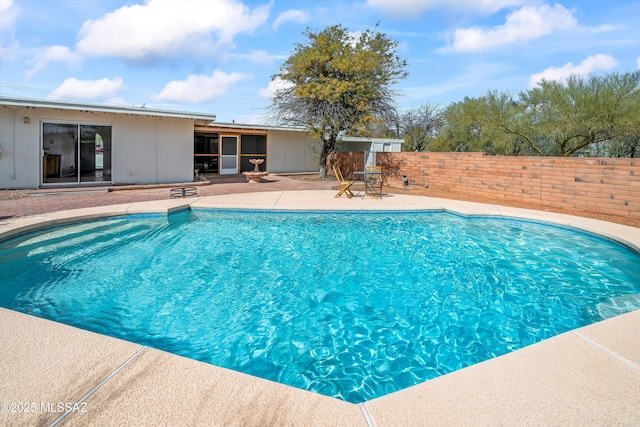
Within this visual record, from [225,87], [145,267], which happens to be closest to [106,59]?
[225,87]

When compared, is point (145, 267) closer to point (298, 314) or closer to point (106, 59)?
point (298, 314)

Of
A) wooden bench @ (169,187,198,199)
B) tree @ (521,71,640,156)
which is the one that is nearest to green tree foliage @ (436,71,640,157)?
tree @ (521,71,640,156)

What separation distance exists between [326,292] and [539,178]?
8.18 metres

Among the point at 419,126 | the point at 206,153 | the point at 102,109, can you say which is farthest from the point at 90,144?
the point at 419,126

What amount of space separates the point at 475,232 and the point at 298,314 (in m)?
Answer: 4.94

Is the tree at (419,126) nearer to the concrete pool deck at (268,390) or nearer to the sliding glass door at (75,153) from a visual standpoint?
the sliding glass door at (75,153)

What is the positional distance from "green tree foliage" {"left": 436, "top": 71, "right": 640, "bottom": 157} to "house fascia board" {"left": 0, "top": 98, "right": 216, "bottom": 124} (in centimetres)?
1241

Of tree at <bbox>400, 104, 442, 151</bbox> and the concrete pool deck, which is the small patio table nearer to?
the concrete pool deck

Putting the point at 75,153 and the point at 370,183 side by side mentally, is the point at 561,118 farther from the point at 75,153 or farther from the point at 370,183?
the point at 75,153

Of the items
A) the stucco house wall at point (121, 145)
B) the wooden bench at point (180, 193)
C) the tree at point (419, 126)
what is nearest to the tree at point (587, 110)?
the tree at point (419, 126)

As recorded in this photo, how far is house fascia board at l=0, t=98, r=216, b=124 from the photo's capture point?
9.79 m

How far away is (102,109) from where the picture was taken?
1109cm

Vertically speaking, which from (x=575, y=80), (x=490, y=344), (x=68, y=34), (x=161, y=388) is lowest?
(x=490, y=344)

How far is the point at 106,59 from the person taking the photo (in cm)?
1617
